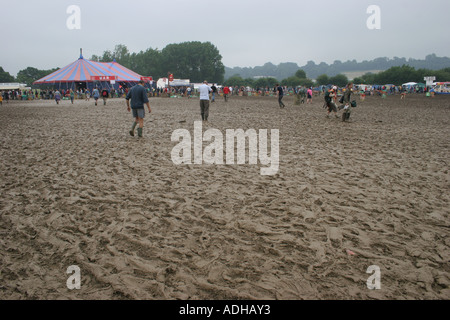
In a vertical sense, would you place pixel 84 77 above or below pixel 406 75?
below

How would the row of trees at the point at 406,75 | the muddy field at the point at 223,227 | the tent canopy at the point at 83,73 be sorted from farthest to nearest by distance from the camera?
1. the row of trees at the point at 406,75
2. the tent canopy at the point at 83,73
3. the muddy field at the point at 223,227

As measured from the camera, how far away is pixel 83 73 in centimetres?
5003

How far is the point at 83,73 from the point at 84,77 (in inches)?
43.1

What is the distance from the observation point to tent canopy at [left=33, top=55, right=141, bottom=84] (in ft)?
161

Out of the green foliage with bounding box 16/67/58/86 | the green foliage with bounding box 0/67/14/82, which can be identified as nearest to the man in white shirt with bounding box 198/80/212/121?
the green foliage with bounding box 0/67/14/82

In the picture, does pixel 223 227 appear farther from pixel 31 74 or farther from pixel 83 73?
pixel 31 74

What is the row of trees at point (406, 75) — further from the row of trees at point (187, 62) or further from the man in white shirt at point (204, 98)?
the man in white shirt at point (204, 98)

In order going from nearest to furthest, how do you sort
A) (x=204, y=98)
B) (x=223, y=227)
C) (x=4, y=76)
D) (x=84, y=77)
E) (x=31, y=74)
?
(x=223, y=227), (x=204, y=98), (x=84, y=77), (x=4, y=76), (x=31, y=74)

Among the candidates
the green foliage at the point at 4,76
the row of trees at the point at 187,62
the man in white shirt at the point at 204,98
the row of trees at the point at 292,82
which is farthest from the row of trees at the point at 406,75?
the green foliage at the point at 4,76

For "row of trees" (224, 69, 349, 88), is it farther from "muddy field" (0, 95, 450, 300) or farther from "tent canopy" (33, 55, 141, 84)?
"muddy field" (0, 95, 450, 300)

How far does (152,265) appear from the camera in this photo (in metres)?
3.25

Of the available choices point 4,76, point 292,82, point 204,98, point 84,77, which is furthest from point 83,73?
point 292,82

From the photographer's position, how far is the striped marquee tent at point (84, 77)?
48.4 m

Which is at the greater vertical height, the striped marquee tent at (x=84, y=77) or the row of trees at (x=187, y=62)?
the row of trees at (x=187, y=62)
